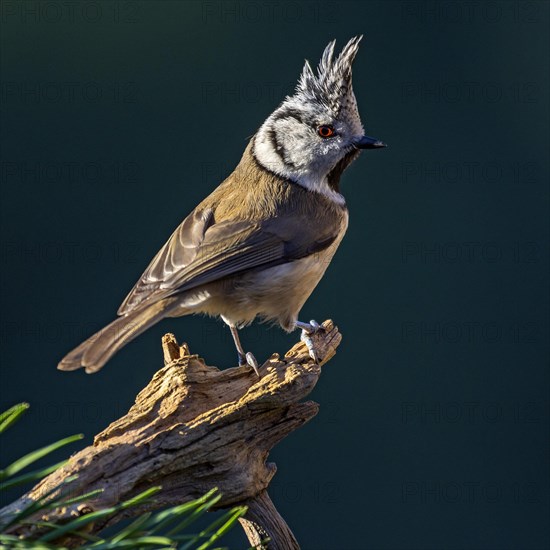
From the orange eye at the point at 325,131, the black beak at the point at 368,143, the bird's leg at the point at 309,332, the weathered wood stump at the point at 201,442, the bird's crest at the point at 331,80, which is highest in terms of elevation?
the bird's crest at the point at 331,80

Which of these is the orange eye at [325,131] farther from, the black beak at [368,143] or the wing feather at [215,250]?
the wing feather at [215,250]

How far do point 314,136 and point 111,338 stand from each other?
1270 mm

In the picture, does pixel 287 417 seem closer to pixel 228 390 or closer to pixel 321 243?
pixel 228 390

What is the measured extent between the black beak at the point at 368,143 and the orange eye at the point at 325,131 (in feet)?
0.36

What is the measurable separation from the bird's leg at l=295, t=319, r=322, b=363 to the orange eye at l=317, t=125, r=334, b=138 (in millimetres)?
758

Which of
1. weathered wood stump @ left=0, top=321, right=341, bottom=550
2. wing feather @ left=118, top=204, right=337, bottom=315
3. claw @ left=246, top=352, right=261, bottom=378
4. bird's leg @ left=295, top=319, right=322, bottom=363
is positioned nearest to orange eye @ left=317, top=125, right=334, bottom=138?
wing feather @ left=118, top=204, right=337, bottom=315

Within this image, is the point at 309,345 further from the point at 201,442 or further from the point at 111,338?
the point at 201,442

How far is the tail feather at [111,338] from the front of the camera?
2.28m

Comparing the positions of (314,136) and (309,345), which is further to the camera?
(314,136)

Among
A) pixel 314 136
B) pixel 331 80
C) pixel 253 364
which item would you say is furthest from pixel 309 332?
pixel 331 80

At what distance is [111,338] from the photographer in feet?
8.02

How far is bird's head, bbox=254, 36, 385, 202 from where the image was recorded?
320 centimetres

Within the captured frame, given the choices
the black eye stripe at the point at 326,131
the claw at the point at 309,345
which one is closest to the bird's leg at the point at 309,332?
the claw at the point at 309,345

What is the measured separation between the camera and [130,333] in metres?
2.57
